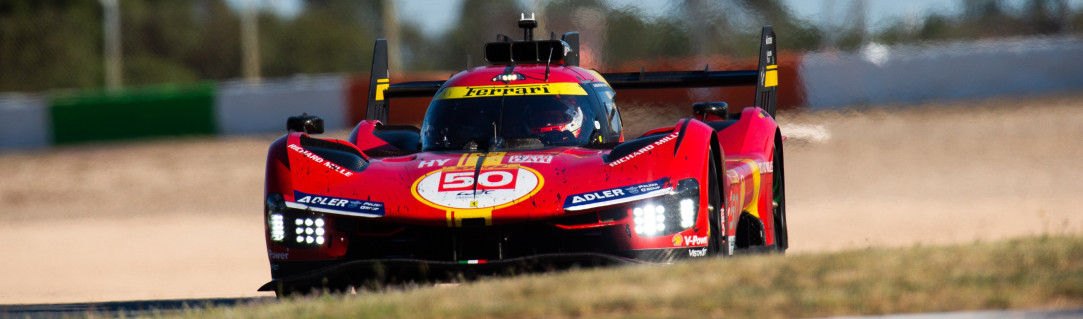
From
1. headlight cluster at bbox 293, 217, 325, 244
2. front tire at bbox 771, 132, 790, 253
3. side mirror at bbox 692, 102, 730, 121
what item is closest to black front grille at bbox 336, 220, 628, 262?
headlight cluster at bbox 293, 217, 325, 244

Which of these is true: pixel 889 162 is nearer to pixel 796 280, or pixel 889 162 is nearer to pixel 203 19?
pixel 796 280

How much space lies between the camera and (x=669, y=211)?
22.2 ft

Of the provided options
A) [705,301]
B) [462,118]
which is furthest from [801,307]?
[462,118]

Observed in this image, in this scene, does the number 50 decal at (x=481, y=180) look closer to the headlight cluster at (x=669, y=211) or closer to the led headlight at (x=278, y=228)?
the headlight cluster at (x=669, y=211)

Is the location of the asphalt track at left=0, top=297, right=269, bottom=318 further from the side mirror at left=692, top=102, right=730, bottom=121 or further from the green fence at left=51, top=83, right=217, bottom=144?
the green fence at left=51, top=83, right=217, bottom=144

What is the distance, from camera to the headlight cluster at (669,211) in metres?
6.77

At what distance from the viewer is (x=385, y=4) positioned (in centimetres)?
3125

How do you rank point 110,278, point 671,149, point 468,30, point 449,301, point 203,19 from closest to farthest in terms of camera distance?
point 449,301, point 671,149, point 110,278, point 468,30, point 203,19

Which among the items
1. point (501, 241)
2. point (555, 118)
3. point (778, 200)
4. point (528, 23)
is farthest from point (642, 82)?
point (501, 241)

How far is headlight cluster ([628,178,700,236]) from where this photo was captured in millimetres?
6766

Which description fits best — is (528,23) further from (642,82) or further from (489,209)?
(489,209)

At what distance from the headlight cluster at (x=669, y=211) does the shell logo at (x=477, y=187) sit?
481mm

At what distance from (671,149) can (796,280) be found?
4.18 feet

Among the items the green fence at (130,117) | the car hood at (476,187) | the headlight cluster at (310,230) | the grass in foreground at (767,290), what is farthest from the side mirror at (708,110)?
the green fence at (130,117)
